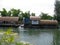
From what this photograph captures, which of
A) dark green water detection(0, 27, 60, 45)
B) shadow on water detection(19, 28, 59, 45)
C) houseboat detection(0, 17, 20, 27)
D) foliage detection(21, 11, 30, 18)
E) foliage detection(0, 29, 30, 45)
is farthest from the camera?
foliage detection(21, 11, 30, 18)

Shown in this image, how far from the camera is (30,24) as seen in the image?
5144 centimetres

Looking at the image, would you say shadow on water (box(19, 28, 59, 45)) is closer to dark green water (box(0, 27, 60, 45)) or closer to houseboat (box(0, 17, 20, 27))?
Answer: dark green water (box(0, 27, 60, 45))

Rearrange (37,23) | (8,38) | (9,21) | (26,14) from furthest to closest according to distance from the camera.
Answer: (26,14) < (9,21) < (37,23) < (8,38)

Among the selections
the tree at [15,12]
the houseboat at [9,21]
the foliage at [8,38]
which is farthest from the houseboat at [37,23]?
the foliage at [8,38]

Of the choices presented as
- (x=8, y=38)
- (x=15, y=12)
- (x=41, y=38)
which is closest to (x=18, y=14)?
(x=15, y=12)

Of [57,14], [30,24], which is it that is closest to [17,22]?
[30,24]

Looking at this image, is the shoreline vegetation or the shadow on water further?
the shoreline vegetation

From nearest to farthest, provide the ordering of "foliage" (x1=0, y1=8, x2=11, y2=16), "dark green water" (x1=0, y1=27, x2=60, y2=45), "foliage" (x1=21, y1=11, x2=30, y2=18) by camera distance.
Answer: "dark green water" (x1=0, y1=27, x2=60, y2=45) → "foliage" (x1=21, y1=11, x2=30, y2=18) → "foliage" (x1=0, y1=8, x2=11, y2=16)

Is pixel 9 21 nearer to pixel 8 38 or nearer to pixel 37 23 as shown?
pixel 37 23

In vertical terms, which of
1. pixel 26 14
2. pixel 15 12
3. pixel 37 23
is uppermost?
pixel 15 12

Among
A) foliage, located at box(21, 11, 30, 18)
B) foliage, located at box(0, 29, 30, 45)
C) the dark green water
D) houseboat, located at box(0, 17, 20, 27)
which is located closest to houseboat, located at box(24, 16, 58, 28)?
foliage, located at box(21, 11, 30, 18)

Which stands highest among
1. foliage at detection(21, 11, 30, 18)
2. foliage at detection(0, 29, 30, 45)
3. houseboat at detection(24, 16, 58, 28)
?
foliage at detection(0, 29, 30, 45)

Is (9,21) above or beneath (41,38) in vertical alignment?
beneath

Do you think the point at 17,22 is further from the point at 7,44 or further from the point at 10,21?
the point at 7,44
